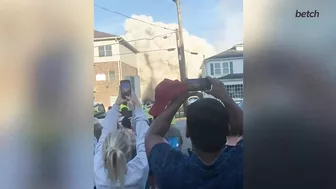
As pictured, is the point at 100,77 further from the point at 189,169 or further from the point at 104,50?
the point at 189,169

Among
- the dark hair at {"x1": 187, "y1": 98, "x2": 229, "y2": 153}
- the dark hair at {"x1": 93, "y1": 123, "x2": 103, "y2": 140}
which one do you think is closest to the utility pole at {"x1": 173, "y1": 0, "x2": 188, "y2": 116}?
the dark hair at {"x1": 187, "y1": 98, "x2": 229, "y2": 153}

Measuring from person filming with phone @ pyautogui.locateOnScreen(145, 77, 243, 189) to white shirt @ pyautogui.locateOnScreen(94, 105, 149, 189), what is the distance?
0.03 m

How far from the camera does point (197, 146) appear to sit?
146 cm

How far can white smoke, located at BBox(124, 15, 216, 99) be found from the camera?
4.42ft

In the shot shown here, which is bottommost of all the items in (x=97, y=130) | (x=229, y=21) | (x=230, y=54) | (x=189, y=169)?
(x=189, y=169)

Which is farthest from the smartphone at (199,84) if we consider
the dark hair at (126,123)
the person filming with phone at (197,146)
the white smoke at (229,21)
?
the dark hair at (126,123)

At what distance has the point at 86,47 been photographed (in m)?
1.38

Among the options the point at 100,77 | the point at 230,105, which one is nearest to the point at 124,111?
the point at 100,77

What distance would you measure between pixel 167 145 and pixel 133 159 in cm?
13

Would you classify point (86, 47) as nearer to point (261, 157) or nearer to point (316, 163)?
point (261, 157)

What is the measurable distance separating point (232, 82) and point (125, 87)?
35cm

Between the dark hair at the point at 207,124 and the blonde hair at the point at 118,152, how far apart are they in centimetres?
21

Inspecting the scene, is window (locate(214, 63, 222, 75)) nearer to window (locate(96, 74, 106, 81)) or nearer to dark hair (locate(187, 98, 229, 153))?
dark hair (locate(187, 98, 229, 153))

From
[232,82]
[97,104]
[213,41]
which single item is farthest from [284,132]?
[97,104]
